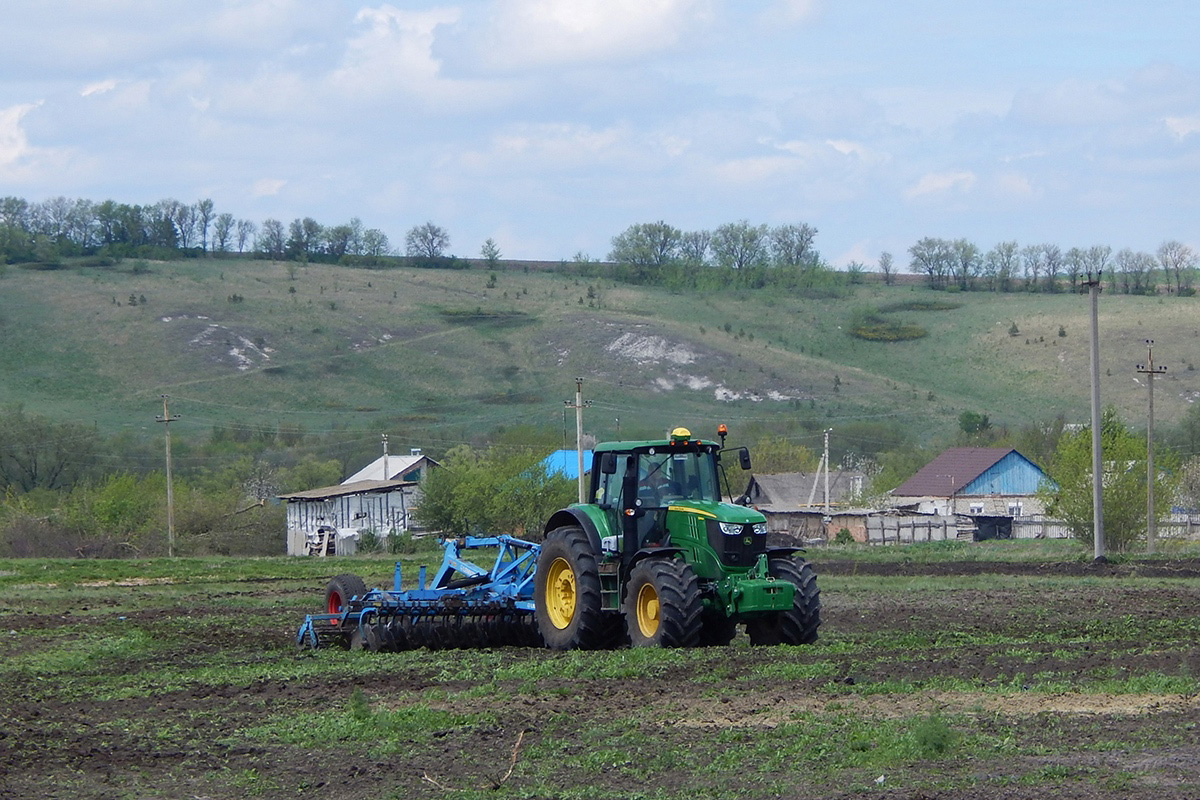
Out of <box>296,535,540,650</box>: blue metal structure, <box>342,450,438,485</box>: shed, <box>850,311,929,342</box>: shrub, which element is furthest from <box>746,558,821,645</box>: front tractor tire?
<box>850,311,929,342</box>: shrub

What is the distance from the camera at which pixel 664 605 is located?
15531 mm

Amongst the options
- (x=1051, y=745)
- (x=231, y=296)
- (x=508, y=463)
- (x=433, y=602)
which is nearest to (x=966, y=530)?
(x=508, y=463)

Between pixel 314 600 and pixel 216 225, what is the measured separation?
109082mm

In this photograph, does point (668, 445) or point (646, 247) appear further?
point (646, 247)

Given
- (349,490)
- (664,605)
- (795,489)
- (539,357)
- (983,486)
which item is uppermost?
(539,357)

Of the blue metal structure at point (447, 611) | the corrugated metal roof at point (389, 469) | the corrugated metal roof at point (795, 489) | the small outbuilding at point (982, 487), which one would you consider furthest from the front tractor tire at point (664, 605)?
the corrugated metal roof at point (389, 469)

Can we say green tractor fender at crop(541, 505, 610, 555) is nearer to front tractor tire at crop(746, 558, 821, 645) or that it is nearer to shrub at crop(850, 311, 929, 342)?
front tractor tire at crop(746, 558, 821, 645)

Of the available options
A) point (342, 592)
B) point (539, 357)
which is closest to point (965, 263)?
point (539, 357)

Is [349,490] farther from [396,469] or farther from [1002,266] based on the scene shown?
[1002,266]

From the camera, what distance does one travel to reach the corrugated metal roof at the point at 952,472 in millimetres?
70500

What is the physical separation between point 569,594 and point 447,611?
156 cm

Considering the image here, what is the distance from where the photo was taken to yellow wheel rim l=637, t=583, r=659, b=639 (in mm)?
16109

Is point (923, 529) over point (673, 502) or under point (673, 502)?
under

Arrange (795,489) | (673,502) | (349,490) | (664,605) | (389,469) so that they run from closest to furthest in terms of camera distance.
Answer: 1. (664,605)
2. (673,502)
3. (349,490)
4. (795,489)
5. (389,469)
